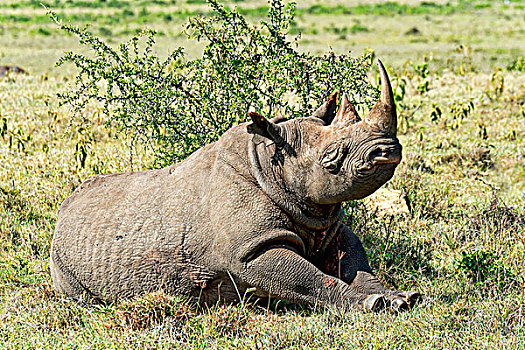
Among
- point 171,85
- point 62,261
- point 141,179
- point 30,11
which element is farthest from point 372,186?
point 30,11

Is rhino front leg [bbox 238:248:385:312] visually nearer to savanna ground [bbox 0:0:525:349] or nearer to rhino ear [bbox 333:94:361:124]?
savanna ground [bbox 0:0:525:349]

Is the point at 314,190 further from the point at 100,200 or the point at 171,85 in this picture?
the point at 171,85

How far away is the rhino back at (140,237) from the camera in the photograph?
495 cm

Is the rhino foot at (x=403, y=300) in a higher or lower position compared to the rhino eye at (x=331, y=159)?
lower

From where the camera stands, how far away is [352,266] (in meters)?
5.20

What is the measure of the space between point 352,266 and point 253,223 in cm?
95

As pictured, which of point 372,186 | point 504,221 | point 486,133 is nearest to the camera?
point 372,186

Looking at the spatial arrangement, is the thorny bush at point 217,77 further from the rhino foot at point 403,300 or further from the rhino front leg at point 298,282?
the rhino foot at point 403,300

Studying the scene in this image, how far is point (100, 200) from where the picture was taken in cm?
545

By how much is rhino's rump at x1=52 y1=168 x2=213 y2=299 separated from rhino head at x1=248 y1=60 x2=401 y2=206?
73 cm

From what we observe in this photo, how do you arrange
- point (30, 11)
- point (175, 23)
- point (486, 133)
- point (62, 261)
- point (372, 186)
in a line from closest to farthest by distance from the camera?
point (372, 186)
point (62, 261)
point (486, 133)
point (175, 23)
point (30, 11)

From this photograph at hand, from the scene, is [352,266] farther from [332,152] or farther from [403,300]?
[332,152]

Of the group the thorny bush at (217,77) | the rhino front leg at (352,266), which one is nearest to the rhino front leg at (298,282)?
the rhino front leg at (352,266)

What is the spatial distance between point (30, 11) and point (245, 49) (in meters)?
45.8
